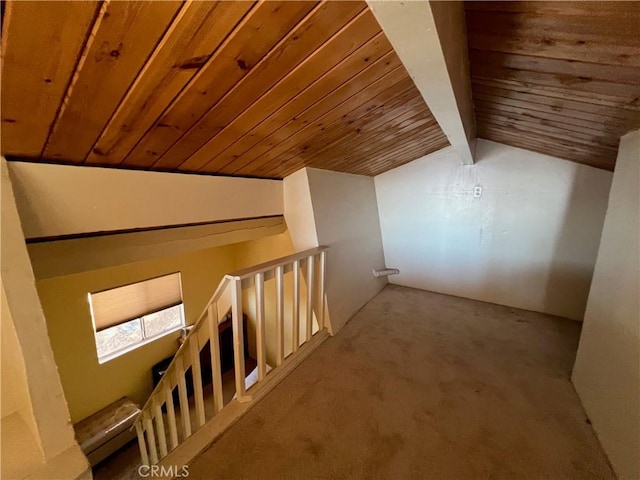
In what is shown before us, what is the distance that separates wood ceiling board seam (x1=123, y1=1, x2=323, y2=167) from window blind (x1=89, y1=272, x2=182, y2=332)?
271cm

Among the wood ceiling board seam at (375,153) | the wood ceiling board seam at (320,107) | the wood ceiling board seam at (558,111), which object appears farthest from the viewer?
the wood ceiling board seam at (375,153)

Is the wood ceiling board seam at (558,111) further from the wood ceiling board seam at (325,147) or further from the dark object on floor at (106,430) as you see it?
the dark object on floor at (106,430)

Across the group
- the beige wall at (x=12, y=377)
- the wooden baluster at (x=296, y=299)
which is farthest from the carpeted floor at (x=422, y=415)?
the beige wall at (x=12, y=377)

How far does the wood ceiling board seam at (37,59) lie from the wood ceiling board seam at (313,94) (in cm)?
69

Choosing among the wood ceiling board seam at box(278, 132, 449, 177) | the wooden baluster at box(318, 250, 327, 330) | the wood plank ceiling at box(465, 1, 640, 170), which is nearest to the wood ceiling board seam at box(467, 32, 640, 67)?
the wood plank ceiling at box(465, 1, 640, 170)

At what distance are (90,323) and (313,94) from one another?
11.2 ft

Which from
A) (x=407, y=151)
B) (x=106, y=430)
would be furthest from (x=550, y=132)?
(x=106, y=430)

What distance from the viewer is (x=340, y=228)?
8.77 ft

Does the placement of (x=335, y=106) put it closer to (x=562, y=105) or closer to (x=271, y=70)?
(x=271, y=70)

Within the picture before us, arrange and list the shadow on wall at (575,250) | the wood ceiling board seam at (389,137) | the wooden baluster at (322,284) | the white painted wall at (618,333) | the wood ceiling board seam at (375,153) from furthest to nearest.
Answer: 1. the shadow on wall at (575,250)
2. the wooden baluster at (322,284)
3. the wood ceiling board seam at (375,153)
4. the wood ceiling board seam at (389,137)
5. the white painted wall at (618,333)

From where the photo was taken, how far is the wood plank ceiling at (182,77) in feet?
2.09

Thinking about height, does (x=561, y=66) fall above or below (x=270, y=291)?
above

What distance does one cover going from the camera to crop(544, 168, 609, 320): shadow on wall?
2.48 meters

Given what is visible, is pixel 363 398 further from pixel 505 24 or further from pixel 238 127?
pixel 505 24
